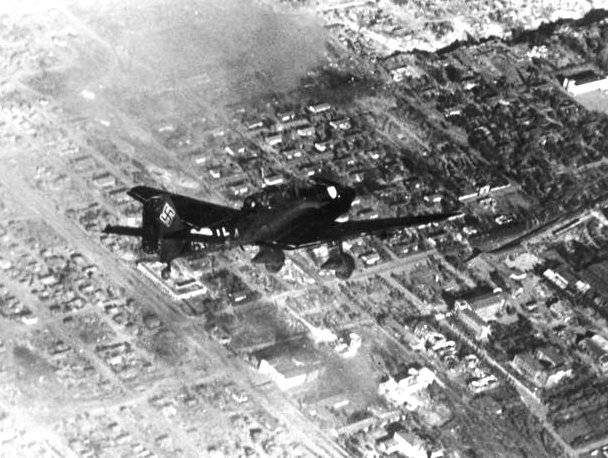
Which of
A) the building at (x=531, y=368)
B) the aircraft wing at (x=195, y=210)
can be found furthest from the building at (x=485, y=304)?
the aircraft wing at (x=195, y=210)

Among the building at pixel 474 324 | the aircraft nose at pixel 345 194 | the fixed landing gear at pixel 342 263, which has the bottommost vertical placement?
the building at pixel 474 324

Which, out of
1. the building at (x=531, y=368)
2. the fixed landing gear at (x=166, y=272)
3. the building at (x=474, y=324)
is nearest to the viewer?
the fixed landing gear at (x=166, y=272)

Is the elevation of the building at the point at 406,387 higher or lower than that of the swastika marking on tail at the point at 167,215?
lower

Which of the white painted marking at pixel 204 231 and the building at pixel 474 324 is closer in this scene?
the white painted marking at pixel 204 231

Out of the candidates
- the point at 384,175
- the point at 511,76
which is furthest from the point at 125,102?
the point at 511,76

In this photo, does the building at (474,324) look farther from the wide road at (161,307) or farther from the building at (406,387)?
the wide road at (161,307)

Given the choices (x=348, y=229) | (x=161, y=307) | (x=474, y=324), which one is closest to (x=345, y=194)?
(x=348, y=229)

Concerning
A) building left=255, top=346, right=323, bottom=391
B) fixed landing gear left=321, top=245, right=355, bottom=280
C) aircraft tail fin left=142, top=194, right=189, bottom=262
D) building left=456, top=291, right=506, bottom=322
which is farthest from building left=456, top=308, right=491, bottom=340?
aircraft tail fin left=142, top=194, right=189, bottom=262
